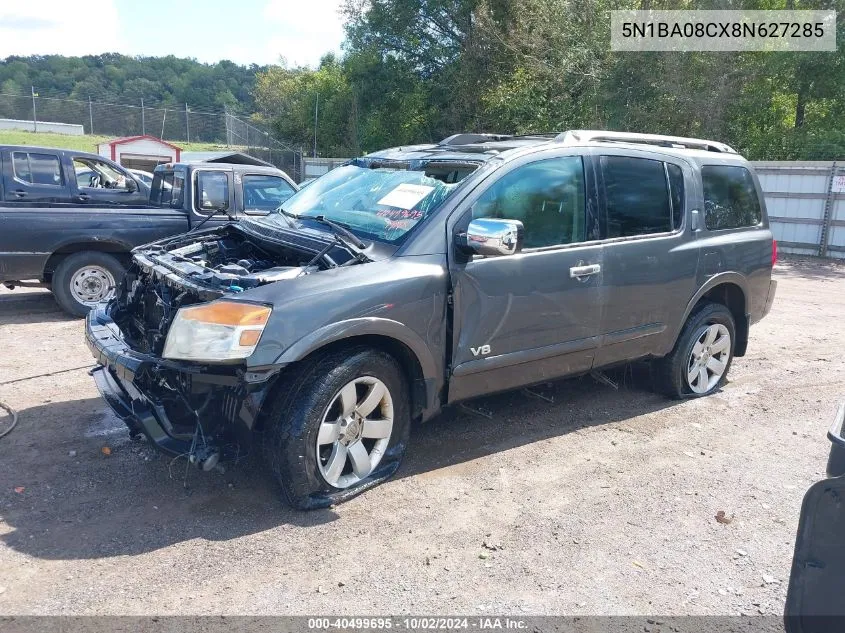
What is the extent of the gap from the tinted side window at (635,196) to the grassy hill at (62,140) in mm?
32789

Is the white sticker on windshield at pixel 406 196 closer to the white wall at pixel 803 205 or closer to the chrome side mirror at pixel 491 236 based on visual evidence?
the chrome side mirror at pixel 491 236

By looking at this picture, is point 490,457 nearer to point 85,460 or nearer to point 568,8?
point 85,460

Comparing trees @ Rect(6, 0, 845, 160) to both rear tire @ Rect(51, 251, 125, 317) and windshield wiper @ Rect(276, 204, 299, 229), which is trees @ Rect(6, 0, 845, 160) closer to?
rear tire @ Rect(51, 251, 125, 317)

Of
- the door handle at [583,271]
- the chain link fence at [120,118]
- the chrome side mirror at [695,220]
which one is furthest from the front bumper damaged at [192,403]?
the chain link fence at [120,118]

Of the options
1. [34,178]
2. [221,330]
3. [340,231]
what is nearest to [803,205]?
[340,231]

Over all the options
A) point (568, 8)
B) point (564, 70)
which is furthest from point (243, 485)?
point (568, 8)

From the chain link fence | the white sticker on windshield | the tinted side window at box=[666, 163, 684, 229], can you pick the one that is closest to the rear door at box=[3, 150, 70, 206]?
the white sticker on windshield

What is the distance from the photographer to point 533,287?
14.4 ft

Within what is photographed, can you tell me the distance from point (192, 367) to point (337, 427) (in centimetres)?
78

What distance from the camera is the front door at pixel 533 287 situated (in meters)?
4.19

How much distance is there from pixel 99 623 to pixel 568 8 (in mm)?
21808

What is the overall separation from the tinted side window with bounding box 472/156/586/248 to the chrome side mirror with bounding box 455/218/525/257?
31 cm

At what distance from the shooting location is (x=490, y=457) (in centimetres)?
455

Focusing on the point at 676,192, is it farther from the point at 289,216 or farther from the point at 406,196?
the point at 289,216
